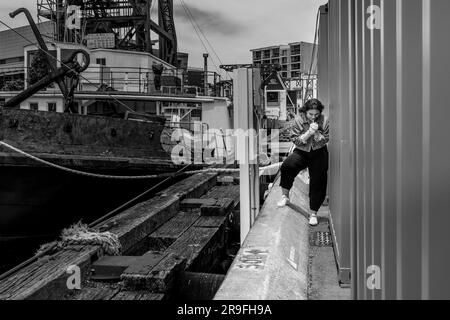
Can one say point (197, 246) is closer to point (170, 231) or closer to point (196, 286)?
point (170, 231)

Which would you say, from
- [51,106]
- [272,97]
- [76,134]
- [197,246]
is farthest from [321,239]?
[272,97]

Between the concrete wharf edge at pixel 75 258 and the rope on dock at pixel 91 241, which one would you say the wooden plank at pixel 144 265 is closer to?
the concrete wharf edge at pixel 75 258

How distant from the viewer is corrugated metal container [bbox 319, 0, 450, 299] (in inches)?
49.9

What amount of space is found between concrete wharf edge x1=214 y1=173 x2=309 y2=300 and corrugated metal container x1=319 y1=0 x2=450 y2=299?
25.2 inches

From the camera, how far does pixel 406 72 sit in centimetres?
149

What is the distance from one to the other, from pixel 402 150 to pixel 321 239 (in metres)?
3.30

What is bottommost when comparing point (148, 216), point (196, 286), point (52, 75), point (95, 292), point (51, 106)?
point (196, 286)

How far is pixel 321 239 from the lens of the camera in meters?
4.70

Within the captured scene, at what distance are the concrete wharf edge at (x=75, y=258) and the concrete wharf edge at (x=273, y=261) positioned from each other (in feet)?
4.79

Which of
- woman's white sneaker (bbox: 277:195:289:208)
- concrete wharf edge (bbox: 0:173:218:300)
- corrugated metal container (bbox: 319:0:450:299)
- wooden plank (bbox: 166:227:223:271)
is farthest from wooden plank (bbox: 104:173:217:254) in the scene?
corrugated metal container (bbox: 319:0:450:299)
